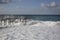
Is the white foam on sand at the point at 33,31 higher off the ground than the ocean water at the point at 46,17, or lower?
lower

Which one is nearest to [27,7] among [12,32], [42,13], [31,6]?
[31,6]

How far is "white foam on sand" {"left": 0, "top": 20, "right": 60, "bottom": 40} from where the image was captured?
0.90 metres

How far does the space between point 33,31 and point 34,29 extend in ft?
0.08

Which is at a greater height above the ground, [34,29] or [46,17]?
[46,17]

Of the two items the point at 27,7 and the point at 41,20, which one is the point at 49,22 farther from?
the point at 27,7

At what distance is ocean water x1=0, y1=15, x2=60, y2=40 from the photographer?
90 centimetres

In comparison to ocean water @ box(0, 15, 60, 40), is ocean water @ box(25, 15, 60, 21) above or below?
above

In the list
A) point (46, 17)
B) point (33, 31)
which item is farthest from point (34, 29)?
point (46, 17)

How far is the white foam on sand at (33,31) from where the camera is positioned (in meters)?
0.90

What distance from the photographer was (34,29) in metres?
0.98

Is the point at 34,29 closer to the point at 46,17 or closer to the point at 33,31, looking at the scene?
the point at 33,31

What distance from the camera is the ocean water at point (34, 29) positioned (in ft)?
2.97

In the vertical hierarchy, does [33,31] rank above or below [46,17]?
below

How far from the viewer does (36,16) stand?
96 centimetres
